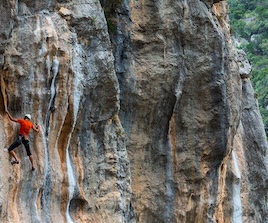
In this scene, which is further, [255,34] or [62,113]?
[255,34]

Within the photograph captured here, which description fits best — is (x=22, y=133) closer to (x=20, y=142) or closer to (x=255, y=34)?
(x=20, y=142)

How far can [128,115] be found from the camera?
15609 millimetres

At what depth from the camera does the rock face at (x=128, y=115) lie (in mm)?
11844

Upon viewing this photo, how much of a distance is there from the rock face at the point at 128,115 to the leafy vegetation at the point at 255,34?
3031 centimetres

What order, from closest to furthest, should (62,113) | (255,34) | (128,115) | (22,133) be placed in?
(22,133), (62,113), (128,115), (255,34)

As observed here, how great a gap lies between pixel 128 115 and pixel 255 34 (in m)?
51.1

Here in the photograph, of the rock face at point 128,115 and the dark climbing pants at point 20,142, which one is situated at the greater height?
the rock face at point 128,115

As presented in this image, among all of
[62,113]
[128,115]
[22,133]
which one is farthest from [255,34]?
[22,133]

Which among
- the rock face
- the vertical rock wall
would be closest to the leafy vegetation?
the rock face

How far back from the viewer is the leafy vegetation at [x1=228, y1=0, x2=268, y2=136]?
50.5m

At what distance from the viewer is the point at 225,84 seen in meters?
16.6

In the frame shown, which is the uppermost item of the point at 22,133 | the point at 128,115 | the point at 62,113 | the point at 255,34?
the point at 255,34

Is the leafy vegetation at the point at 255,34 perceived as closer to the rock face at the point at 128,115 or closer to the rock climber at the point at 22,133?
the rock face at the point at 128,115

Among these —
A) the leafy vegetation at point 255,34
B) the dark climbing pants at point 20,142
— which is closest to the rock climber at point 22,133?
the dark climbing pants at point 20,142
